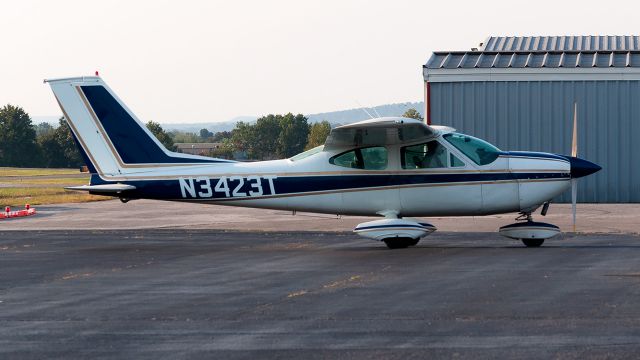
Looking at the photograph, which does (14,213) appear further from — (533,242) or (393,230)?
(533,242)

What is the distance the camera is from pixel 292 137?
7505 inches

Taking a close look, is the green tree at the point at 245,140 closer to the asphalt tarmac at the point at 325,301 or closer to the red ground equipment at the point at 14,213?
the red ground equipment at the point at 14,213

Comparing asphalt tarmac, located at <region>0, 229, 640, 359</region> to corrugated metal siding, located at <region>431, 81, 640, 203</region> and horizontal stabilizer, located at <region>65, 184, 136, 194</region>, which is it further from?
corrugated metal siding, located at <region>431, 81, 640, 203</region>

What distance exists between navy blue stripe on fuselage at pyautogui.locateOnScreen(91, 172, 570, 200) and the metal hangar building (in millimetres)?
15238

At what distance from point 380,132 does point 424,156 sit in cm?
107

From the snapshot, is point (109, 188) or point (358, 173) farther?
point (109, 188)

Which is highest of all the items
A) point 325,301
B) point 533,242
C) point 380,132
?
point 380,132

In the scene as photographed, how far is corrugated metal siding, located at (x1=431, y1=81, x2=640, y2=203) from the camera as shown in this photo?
3447 centimetres

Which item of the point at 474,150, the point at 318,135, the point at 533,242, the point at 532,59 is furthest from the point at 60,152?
the point at 533,242

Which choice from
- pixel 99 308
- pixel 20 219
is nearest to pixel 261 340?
pixel 99 308

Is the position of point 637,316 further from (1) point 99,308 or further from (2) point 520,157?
(2) point 520,157

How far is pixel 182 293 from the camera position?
1411 centimetres

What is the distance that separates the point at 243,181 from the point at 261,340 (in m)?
10.5

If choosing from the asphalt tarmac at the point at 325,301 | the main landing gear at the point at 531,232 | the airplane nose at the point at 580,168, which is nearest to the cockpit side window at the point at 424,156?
the asphalt tarmac at the point at 325,301
